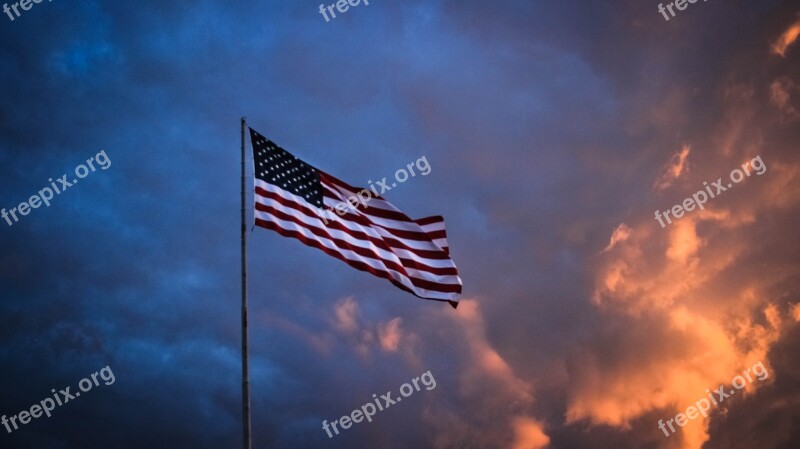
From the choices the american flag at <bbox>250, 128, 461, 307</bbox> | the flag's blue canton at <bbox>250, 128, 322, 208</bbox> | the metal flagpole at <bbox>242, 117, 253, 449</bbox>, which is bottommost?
the metal flagpole at <bbox>242, 117, 253, 449</bbox>

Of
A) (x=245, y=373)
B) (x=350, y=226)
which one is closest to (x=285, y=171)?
(x=350, y=226)

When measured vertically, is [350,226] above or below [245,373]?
above

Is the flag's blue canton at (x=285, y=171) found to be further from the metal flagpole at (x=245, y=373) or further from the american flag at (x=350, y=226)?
the metal flagpole at (x=245, y=373)

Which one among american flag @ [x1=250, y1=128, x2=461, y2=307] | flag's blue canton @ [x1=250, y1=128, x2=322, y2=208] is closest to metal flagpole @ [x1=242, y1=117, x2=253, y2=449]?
american flag @ [x1=250, y1=128, x2=461, y2=307]

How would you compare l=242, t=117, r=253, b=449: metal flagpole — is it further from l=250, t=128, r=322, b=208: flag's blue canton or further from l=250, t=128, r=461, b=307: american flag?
l=250, t=128, r=322, b=208: flag's blue canton

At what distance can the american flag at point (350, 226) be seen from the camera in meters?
24.4

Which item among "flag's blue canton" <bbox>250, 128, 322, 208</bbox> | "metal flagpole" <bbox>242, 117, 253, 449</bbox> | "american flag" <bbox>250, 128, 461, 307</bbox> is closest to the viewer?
"metal flagpole" <bbox>242, 117, 253, 449</bbox>

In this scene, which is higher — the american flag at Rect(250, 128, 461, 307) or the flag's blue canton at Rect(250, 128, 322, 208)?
the flag's blue canton at Rect(250, 128, 322, 208)

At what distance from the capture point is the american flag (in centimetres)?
2442

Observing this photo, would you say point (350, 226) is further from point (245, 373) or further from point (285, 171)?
point (245, 373)

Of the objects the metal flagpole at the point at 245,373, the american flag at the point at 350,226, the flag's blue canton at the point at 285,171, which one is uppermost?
the flag's blue canton at the point at 285,171

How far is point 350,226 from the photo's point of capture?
26500mm

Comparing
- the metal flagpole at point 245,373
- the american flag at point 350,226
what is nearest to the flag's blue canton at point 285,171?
the american flag at point 350,226

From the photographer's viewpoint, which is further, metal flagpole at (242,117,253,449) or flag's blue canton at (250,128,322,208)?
flag's blue canton at (250,128,322,208)
